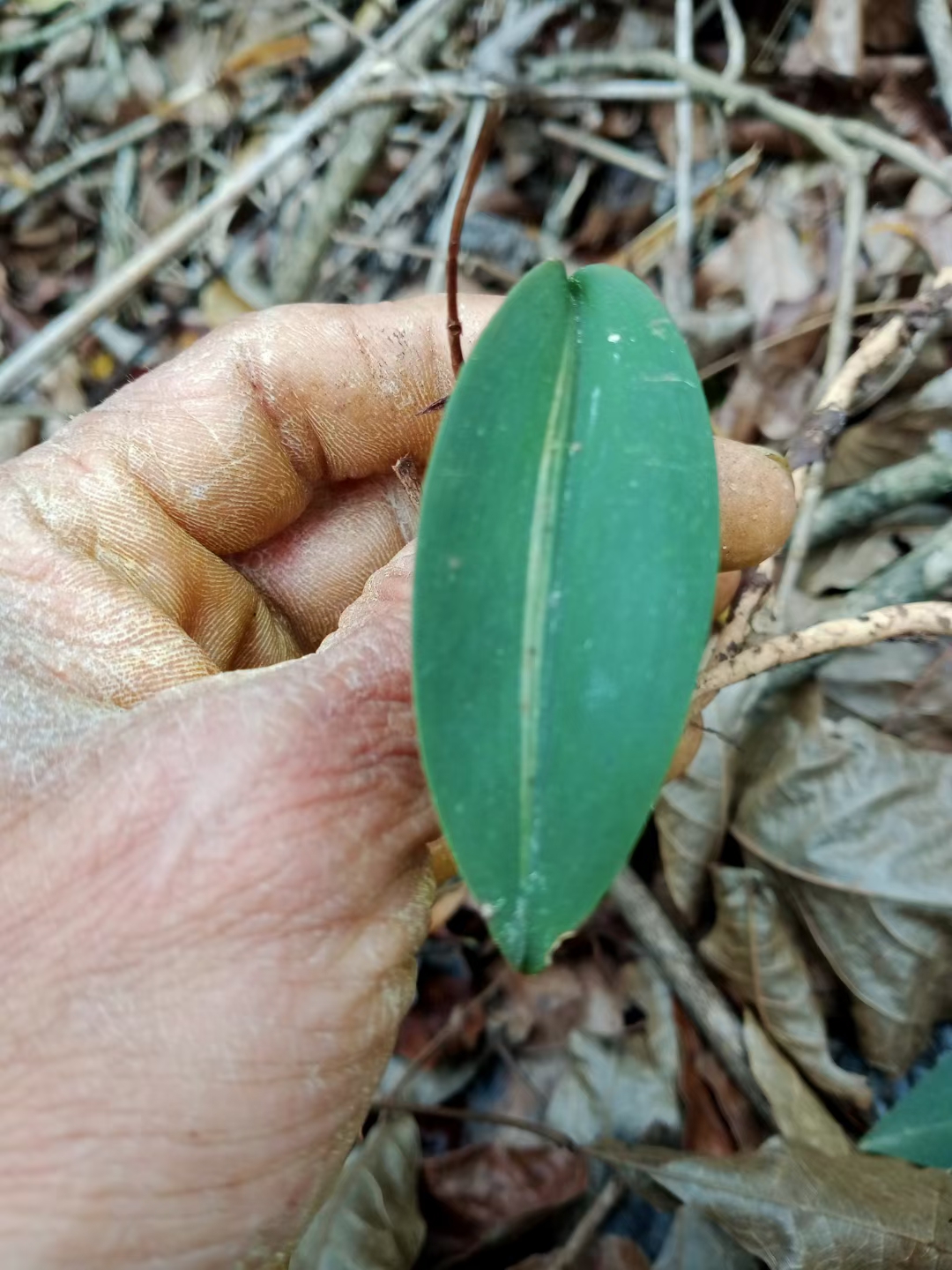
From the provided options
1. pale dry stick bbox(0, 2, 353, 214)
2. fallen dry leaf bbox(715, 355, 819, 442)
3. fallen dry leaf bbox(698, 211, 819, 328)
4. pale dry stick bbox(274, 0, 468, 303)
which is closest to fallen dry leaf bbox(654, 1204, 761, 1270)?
fallen dry leaf bbox(715, 355, 819, 442)

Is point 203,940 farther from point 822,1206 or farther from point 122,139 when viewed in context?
point 122,139

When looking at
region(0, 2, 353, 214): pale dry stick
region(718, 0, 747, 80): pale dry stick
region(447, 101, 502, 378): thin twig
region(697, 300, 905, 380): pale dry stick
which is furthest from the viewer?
region(0, 2, 353, 214): pale dry stick

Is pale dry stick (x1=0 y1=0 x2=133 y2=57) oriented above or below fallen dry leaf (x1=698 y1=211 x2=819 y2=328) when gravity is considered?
above

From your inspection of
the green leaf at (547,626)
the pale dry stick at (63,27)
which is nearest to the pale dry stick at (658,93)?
the pale dry stick at (63,27)

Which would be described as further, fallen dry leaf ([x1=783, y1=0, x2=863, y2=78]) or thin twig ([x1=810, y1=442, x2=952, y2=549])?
fallen dry leaf ([x1=783, y1=0, x2=863, y2=78])

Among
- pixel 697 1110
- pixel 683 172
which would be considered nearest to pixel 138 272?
pixel 683 172

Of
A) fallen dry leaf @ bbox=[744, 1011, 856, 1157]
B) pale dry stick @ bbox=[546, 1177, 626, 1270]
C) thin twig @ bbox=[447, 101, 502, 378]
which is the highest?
thin twig @ bbox=[447, 101, 502, 378]

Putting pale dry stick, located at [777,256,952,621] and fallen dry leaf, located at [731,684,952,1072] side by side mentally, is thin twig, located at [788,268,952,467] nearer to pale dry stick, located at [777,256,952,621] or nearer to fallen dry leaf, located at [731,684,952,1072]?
pale dry stick, located at [777,256,952,621]

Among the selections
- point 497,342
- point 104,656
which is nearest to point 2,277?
point 104,656
